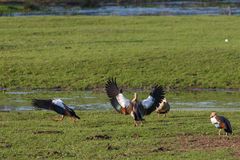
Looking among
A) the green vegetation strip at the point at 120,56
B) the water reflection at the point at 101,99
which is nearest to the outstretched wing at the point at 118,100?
the water reflection at the point at 101,99

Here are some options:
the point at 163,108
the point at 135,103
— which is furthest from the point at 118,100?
the point at 163,108

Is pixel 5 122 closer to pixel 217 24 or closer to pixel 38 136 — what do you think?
pixel 38 136

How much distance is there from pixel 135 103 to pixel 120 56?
38.4ft

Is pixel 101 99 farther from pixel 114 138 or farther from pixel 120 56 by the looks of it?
pixel 114 138

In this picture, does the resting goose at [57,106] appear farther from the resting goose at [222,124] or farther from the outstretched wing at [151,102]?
the resting goose at [222,124]

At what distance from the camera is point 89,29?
36812mm

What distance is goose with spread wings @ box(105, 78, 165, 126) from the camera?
14430 millimetres

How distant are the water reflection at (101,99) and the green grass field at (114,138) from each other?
2.34m

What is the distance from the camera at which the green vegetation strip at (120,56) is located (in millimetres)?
23156

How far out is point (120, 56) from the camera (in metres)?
26.1

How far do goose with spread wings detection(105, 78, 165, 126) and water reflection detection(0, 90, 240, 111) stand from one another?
4.14 metres

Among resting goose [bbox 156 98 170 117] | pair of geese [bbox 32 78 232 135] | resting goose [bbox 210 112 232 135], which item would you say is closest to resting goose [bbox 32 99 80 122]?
pair of geese [bbox 32 78 232 135]

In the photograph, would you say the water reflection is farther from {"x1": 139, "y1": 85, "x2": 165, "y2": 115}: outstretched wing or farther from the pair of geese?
{"x1": 139, "y1": 85, "x2": 165, "y2": 115}: outstretched wing

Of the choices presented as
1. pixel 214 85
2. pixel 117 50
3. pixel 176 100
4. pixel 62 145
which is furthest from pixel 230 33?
pixel 62 145
